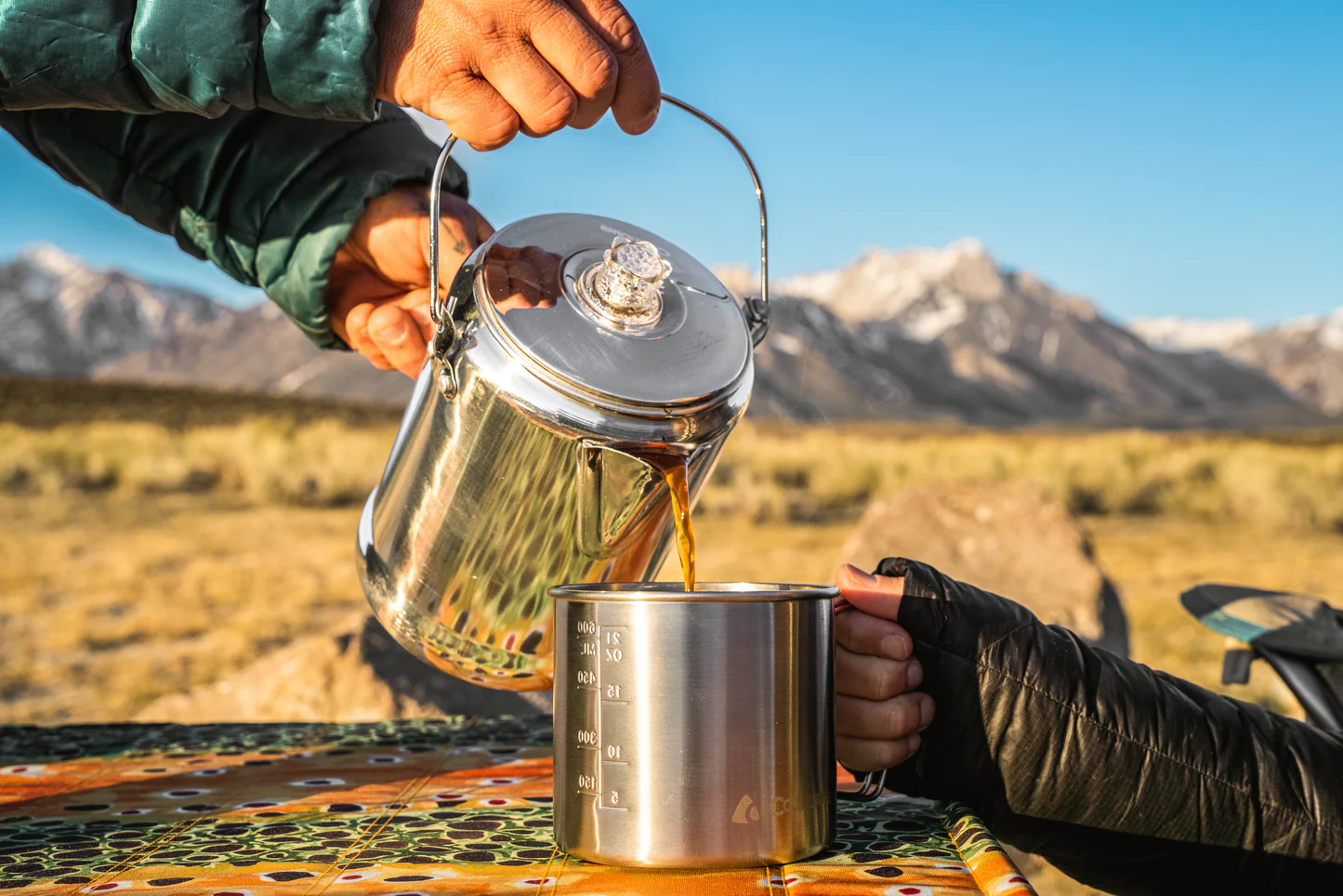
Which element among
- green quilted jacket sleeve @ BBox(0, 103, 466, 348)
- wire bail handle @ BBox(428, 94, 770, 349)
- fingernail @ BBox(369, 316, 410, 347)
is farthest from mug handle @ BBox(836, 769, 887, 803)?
green quilted jacket sleeve @ BBox(0, 103, 466, 348)

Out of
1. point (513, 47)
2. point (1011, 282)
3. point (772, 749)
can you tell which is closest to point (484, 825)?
point (772, 749)

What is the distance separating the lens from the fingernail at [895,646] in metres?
1.12

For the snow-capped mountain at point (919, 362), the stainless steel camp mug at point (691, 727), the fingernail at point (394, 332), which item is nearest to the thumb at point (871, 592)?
the stainless steel camp mug at point (691, 727)

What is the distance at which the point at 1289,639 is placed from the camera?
5.96 ft

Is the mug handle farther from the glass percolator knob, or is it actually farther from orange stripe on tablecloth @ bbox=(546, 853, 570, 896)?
the glass percolator knob

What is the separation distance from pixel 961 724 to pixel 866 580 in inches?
6.7

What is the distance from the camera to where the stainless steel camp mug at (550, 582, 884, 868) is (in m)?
0.81

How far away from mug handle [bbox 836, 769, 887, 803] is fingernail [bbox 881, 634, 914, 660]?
0.37ft

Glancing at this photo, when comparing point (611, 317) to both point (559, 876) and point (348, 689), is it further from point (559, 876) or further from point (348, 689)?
point (348, 689)

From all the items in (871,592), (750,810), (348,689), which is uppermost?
(871,592)

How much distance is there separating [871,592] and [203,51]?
802 mm

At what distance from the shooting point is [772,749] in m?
0.84

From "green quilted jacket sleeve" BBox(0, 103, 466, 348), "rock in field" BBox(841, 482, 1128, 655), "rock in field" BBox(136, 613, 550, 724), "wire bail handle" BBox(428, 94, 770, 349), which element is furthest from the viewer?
"rock in field" BBox(841, 482, 1128, 655)

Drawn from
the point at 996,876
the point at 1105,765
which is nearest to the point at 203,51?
the point at 996,876
